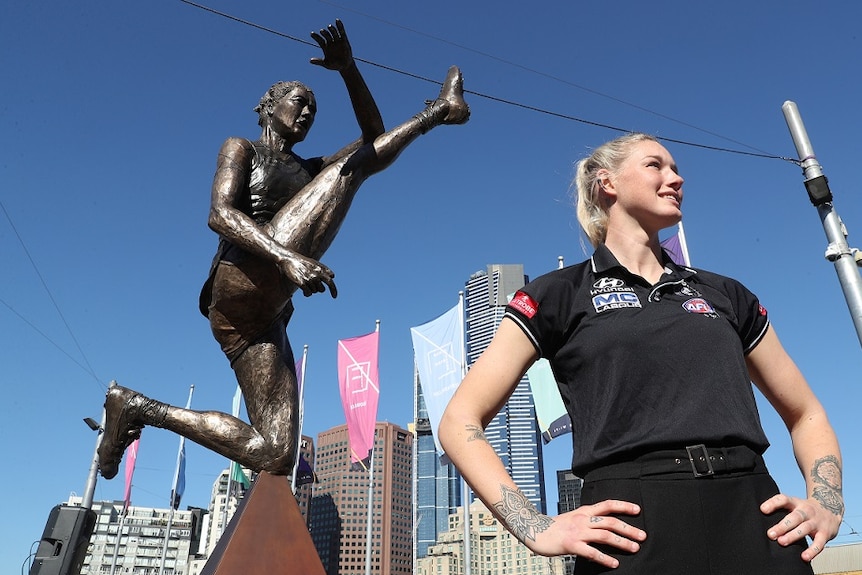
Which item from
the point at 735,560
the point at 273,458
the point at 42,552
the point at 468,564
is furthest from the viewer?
the point at 468,564

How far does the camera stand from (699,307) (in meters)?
1.57

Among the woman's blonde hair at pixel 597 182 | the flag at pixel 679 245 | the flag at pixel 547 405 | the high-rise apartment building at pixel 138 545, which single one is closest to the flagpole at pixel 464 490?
the flag at pixel 547 405

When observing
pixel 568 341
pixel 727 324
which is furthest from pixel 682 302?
pixel 568 341

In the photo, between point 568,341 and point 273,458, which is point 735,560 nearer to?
point 568,341

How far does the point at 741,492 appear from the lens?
4.21 feet

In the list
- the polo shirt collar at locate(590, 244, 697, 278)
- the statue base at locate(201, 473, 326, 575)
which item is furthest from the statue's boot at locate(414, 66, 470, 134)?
the statue base at locate(201, 473, 326, 575)

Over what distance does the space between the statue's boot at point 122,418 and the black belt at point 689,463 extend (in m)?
2.28

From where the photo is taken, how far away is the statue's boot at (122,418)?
2902mm

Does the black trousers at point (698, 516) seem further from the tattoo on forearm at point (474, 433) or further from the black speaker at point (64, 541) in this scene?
the black speaker at point (64, 541)

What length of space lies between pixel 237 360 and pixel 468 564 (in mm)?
15200

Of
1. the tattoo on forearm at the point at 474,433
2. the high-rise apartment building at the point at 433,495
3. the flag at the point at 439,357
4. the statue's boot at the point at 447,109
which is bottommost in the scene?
the tattoo on forearm at the point at 474,433

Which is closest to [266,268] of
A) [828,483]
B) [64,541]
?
[828,483]

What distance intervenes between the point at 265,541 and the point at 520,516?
148cm

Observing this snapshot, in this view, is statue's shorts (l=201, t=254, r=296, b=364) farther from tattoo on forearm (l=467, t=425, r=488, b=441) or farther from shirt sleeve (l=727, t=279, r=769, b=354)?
shirt sleeve (l=727, t=279, r=769, b=354)
